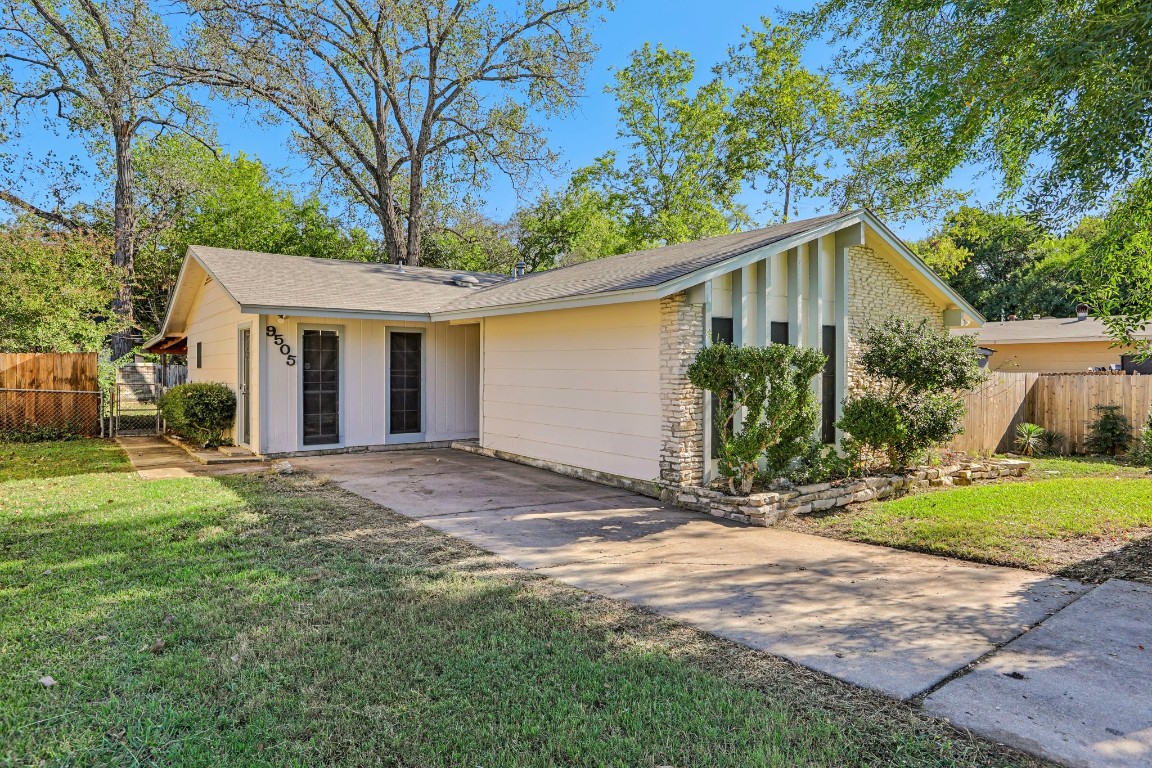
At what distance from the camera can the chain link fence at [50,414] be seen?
530 inches

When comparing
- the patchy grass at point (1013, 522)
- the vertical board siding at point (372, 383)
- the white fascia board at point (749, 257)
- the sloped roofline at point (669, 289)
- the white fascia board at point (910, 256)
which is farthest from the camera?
the vertical board siding at point (372, 383)

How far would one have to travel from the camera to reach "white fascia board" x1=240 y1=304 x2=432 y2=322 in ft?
31.9

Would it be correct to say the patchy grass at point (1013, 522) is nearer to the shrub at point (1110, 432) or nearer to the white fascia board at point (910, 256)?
the white fascia board at point (910, 256)

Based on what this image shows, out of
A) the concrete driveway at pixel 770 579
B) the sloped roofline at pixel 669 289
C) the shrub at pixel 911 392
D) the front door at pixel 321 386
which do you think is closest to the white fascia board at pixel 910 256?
the sloped roofline at pixel 669 289

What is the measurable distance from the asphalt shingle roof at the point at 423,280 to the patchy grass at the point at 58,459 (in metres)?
3.47

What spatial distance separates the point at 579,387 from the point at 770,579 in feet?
16.1

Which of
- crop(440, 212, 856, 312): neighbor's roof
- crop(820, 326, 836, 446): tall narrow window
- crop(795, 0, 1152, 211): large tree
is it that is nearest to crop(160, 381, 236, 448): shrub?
crop(440, 212, 856, 312): neighbor's roof

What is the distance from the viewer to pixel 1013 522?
708 centimetres

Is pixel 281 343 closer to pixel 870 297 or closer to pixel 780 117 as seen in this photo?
pixel 870 297

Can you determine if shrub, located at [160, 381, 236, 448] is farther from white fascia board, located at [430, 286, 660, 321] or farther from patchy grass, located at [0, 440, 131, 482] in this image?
white fascia board, located at [430, 286, 660, 321]

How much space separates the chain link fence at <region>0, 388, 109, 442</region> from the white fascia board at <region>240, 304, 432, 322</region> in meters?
7.23

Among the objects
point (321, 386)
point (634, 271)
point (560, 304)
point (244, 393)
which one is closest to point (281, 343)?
point (321, 386)

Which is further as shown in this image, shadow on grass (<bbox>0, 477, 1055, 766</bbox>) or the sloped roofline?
the sloped roofline

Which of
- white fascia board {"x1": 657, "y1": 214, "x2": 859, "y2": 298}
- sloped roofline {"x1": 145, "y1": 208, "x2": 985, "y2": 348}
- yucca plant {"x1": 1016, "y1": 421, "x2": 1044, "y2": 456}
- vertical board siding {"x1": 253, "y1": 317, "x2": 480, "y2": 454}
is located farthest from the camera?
yucca plant {"x1": 1016, "y1": 421, "x2": 1044, "y2": 456}
